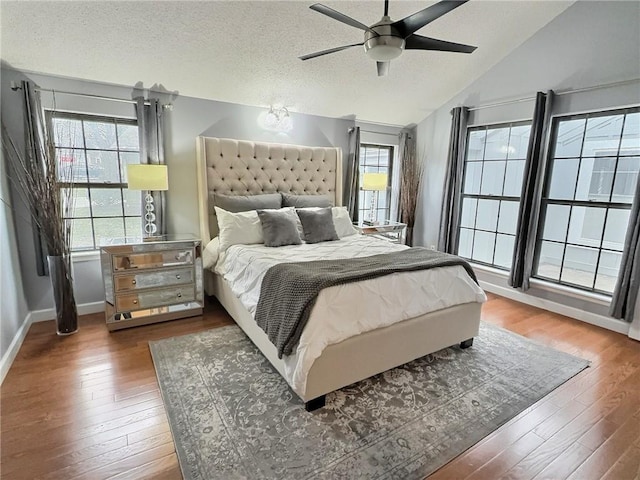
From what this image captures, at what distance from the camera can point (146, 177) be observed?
3023 millimetres

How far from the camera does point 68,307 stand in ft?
9.32

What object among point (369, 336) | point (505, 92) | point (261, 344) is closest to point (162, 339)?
point (261, 344)

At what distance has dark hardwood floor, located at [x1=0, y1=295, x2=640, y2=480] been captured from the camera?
1.62 m

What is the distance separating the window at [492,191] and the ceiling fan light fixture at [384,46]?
2647 mm

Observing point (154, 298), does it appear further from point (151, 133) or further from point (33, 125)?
point (33, 125)

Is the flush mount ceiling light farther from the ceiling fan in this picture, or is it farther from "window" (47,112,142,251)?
the ceiling fan

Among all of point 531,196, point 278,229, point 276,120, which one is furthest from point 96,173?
point 531,196

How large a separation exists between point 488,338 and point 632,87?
8.44ft

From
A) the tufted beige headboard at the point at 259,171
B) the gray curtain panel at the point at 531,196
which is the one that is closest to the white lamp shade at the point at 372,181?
the tufted beige headboard at the point at 259,171

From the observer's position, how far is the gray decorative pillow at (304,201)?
3.88m

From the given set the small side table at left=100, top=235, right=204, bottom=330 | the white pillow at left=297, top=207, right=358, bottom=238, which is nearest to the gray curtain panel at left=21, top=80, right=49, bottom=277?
the small side table at left=100, top=235, right=204, bottom=330

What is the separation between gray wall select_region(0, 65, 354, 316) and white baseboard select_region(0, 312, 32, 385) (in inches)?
8.6

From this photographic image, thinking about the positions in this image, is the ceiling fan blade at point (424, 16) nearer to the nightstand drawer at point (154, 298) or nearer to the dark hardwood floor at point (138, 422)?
the dark hardwood floor at point (138, 422)

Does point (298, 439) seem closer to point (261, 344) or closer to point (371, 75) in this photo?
point (261, 344)
